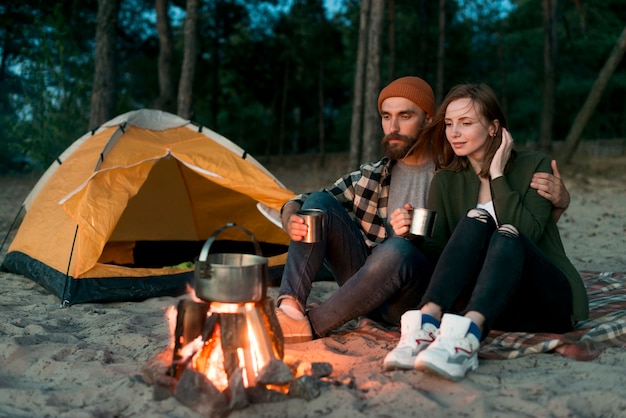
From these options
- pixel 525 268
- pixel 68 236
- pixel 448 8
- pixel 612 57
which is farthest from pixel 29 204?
pixel 448 8

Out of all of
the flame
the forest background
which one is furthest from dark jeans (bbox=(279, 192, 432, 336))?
the forest background

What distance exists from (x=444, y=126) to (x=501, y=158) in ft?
1.00

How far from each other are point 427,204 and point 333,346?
2.39 feet

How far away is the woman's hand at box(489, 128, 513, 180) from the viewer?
2686mm

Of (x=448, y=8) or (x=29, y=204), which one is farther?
(x=448, y=8)

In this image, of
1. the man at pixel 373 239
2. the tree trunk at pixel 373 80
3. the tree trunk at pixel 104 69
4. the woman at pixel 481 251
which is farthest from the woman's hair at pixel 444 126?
the tree trunk at pixel 104 69

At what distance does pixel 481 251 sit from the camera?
246 centimetres

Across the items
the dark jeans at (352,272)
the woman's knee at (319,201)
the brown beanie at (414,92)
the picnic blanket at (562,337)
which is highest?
the brown beanie at (414,92)

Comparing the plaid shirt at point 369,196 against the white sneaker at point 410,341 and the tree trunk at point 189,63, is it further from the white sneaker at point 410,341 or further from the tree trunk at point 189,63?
the tree trunk at point 189,63

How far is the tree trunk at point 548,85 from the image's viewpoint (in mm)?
11117

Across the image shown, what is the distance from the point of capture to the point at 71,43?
1013 centimetres

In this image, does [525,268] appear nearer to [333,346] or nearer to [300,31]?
[333,346]

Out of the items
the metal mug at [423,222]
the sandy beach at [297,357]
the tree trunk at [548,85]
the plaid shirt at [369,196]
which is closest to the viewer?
the sandy beach at [297,357]

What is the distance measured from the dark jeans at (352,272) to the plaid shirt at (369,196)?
210mm
